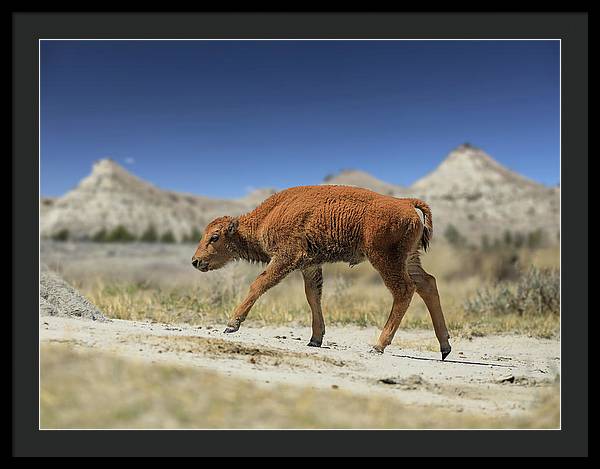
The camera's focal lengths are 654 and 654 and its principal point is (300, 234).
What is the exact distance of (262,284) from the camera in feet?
26.1

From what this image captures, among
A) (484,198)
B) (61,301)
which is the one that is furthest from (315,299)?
(484,198)

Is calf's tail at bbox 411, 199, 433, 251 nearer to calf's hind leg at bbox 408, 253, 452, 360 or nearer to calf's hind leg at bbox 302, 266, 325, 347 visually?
calf's hind leg at bbox 408, 253, 452, 360

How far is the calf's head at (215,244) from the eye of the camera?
861cm

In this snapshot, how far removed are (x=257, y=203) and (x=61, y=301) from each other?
43.5m

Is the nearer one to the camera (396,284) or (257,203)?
(396,284)

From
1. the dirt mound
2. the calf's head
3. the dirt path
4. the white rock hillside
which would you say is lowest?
the dirt path

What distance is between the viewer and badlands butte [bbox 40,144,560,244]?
5175cm

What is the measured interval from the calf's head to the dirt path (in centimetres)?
105

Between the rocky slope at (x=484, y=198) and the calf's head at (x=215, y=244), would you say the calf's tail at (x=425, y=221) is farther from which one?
the rocky slope at (x=484, y=198)

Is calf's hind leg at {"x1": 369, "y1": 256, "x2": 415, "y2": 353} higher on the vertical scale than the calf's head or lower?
lower

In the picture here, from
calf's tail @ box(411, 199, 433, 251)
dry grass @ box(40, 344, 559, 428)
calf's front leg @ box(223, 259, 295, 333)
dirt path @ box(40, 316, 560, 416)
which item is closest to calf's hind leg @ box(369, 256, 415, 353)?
dirt path @ box(40, 316, 560, 416)

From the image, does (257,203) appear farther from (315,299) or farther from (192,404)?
(192,404)

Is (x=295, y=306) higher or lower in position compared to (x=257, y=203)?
lower

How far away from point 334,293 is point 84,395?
32.7 ft
